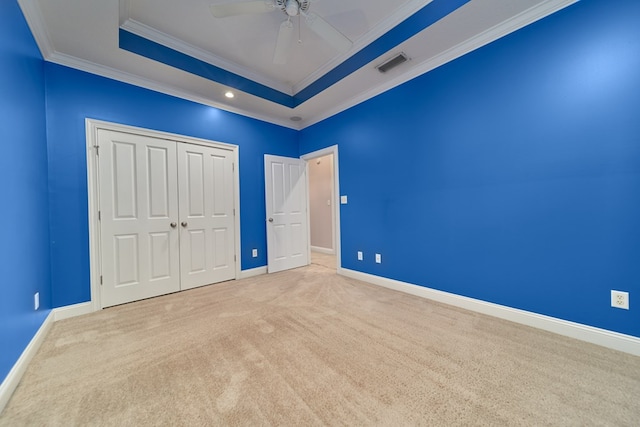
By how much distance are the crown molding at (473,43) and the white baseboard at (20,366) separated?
3.86 m

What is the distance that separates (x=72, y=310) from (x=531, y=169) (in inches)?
182

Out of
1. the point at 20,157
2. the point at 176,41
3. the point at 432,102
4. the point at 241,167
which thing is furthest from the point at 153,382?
the point at 432,102

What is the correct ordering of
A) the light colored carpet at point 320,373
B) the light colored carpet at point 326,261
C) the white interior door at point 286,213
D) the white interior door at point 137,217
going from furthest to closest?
the light colored carpet at point 326,261, the white interior door at point 286,213, the white interior door at point 137,217, the light colored carpet at point 320,373

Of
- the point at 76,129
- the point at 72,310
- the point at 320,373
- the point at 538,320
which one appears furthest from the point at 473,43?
the point at 72,310

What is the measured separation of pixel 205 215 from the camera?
11.0 feet

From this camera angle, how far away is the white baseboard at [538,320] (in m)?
1.66

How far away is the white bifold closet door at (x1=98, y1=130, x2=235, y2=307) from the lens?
265cm

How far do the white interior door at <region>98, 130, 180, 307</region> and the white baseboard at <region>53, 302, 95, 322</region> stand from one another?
14cm

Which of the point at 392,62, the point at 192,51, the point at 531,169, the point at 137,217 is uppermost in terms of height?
the point at 192,51

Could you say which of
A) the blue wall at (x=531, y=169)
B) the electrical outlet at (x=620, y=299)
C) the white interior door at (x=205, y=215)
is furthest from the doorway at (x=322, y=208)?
the electrical outlet at (x=620, y=299)

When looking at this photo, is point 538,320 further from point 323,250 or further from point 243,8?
point 323,250

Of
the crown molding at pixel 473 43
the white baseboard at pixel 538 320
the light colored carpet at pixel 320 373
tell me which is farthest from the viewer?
the crown molding at pixel 473 43

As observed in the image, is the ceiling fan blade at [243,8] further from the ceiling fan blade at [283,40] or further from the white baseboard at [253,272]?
the white baseboard at [253,272]

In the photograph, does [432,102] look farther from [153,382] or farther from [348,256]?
[153,382]
